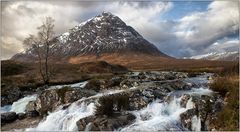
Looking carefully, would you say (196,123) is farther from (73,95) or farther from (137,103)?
(73,95)

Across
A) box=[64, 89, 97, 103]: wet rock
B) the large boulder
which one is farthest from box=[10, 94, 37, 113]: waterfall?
box=[64, 89, 97, 103]: wet rock

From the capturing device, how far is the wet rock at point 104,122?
2148 centimetres

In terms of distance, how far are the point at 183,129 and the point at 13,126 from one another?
12866 millimetres

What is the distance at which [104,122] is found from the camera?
2172 centimetres

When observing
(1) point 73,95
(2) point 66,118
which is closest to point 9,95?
(1) point 73,95

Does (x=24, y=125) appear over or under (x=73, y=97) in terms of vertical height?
under

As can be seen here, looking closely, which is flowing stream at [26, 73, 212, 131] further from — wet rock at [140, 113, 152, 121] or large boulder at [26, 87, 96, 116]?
large boulder at [26, 87, 96, 116]

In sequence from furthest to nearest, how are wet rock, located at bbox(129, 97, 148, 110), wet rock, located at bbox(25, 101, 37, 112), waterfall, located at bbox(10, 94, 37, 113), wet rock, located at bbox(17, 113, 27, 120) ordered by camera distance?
waterfall, located at bbox(10, 94, 37, 113), wet rock, located at bbox(25, 101, 37, 112), wet rock, located at bbox(17, 113, 27, 120), wet rock, located at bbox(129, 97, 148, 110)

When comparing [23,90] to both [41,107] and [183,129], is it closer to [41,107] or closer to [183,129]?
[41,107]

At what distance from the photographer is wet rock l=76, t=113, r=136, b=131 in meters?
21.5

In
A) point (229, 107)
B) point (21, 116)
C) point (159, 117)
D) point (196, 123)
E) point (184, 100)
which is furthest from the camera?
point (21, 116)

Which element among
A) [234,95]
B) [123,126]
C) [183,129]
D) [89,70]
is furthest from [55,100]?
[89,70]

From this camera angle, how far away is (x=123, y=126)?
21781 mm

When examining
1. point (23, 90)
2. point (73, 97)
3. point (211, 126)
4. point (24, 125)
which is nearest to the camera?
point (211, 126)
